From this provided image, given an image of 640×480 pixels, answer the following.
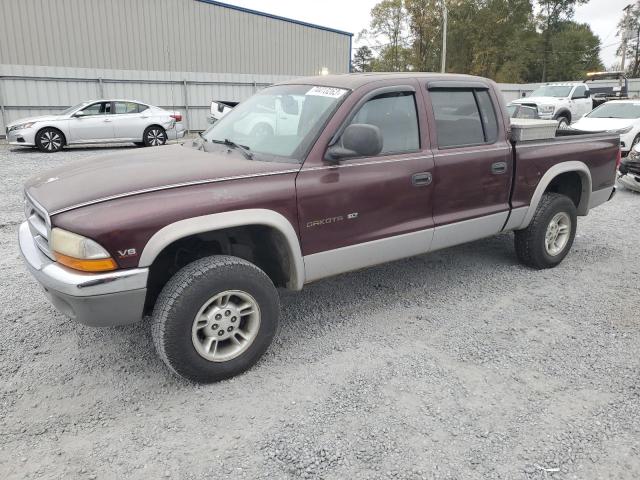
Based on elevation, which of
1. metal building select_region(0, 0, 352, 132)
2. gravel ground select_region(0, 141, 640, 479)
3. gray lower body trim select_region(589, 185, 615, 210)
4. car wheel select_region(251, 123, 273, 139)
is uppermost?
metal building select_region(0, 0, 352, 132)

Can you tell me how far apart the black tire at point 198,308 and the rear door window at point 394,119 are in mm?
1368

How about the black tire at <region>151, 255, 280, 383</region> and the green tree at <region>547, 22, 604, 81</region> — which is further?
the green tree at <region>547, 22, 604, 81</region>

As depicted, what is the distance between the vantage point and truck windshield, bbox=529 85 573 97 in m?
19.1

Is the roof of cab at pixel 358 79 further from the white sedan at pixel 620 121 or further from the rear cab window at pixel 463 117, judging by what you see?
the white sedan at pixel 620 121

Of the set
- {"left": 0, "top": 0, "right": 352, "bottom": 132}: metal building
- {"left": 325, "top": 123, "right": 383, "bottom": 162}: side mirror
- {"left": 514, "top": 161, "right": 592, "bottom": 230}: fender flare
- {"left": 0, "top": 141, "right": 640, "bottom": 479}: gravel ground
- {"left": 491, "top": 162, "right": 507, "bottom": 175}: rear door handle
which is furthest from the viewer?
{"left": 0, "top": 0, "right": 352, "bottom": 132}: metal building

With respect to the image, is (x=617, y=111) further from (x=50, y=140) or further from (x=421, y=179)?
(x=50, y=140)

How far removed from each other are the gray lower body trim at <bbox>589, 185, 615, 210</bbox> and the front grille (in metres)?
4.95

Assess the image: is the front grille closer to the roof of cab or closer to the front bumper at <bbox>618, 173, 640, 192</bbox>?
the roof of cab

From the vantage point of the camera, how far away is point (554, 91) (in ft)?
64.0

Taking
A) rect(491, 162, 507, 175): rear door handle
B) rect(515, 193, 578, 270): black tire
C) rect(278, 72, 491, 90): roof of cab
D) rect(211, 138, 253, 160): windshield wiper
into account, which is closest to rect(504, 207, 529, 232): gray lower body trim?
rect(515, 193, 578, 270): black tire

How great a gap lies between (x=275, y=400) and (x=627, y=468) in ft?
6.00

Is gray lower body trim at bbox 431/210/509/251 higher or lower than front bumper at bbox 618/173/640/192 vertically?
higher

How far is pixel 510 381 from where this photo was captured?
10.3ft

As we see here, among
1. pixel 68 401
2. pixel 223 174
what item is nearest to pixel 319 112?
pixel 223 174
